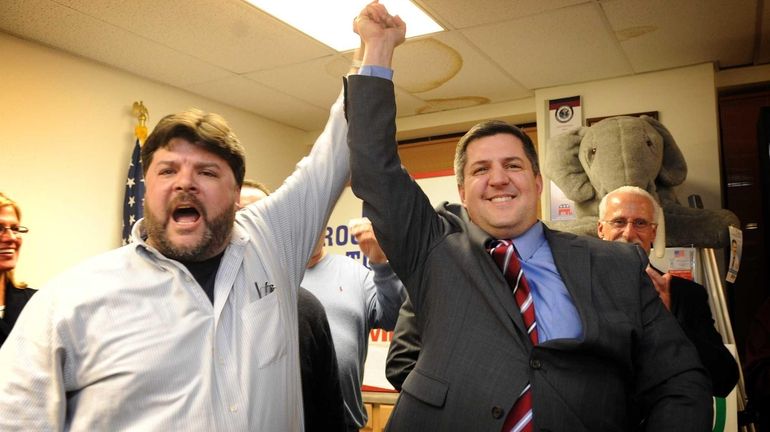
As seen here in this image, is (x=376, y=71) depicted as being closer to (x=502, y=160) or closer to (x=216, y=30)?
(x=502, y=160)

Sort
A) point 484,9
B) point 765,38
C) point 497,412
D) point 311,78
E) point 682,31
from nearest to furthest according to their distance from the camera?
1. point 497,412
2. point 484,9
3. point 682,31
4. point 765,38
5. point 311,78

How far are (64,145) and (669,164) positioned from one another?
3.33 meters

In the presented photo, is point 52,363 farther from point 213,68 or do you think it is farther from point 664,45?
point 664,45

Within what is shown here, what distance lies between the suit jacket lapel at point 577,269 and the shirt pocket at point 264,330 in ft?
1.96

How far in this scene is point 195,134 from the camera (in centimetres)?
134

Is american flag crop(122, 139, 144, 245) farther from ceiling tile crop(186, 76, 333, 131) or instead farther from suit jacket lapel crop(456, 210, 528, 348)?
suit jacket lapel crop(456, 210, 528, 348)

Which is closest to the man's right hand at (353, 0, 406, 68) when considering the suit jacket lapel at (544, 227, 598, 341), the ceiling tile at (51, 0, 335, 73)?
the suit jacket lapel at (544, 227, 598, 341)

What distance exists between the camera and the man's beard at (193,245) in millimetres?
1314

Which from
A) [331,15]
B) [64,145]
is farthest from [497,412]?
[64,145]

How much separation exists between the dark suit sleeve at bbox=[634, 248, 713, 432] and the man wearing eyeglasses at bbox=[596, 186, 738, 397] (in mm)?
568

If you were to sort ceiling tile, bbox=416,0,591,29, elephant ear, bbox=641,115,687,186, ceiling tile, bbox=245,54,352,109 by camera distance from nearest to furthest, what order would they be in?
ceiling tile, bbox=416,0,591,29, elephant ear, bbox=641,115,687,186, ceiling tile, bbox=245,54,352,109

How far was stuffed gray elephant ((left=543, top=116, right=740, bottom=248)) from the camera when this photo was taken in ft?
10.00

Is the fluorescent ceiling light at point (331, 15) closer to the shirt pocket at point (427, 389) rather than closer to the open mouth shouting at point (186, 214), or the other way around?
the open mouth shouting at point (186, 214)

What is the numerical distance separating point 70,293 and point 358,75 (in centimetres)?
70
